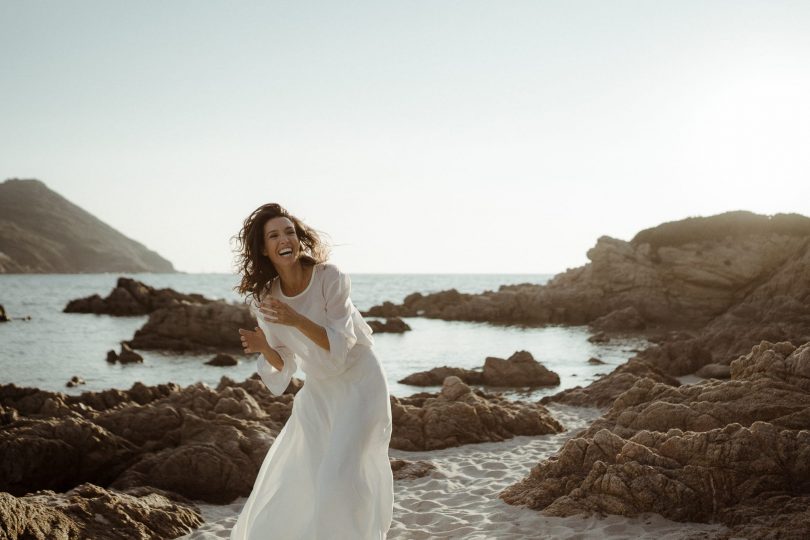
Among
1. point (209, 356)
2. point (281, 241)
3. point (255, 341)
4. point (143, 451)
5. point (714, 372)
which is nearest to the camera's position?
point (281, 241)

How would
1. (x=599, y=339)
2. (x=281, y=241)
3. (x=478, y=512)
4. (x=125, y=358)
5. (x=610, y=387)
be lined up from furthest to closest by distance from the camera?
(x=599, y=339) < (x=125, y=358) < (x=610, y=387) < (x=478, y=512) < (x=281, y=241)

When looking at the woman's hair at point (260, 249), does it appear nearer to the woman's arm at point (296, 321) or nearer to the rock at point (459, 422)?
the woman's arm at point (296, 321)

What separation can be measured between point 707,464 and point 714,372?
11.4 m

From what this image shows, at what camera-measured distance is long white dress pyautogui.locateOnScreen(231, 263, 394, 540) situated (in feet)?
14.7

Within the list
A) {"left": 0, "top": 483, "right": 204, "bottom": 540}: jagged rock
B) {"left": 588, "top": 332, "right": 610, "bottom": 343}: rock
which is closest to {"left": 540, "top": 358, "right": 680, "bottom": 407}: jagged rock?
{"left": 0, "top": 483, "right": 204, "bottom": 540}: jagged rock

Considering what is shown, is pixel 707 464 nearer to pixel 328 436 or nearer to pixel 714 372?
pixel 328 436

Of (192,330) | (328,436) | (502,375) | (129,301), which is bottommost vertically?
(192,330)

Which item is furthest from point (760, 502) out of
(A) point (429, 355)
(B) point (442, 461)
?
(A) point (429, 355)

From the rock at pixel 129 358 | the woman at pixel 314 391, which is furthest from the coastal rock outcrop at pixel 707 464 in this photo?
the rock at pixel 129 358

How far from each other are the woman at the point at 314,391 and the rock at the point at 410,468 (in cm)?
408

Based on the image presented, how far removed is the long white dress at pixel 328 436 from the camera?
176 inches

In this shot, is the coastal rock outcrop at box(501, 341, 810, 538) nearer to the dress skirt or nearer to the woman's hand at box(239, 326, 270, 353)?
the dress skirt

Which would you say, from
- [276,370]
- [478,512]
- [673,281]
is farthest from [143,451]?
[673,281]

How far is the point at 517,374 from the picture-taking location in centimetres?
1972
